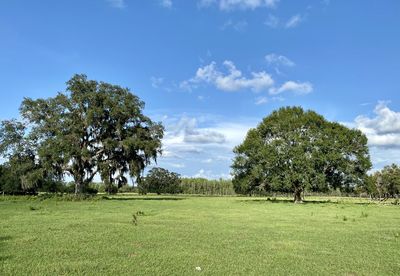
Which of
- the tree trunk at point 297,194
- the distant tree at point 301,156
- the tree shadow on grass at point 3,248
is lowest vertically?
the tree shadow on grass at point 3,248

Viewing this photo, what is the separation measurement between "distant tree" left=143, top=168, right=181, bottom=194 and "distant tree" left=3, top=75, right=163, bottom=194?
8809cm

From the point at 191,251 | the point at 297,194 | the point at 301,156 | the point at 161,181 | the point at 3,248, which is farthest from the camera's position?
the point at 161,181

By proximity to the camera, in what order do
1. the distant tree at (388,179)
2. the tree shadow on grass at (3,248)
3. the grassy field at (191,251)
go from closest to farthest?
the grassy field at (191,251) → the tree shadow on grass at (3,248) → the distant tree at (388,179)

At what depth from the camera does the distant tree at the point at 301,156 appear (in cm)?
5041

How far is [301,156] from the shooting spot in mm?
50125

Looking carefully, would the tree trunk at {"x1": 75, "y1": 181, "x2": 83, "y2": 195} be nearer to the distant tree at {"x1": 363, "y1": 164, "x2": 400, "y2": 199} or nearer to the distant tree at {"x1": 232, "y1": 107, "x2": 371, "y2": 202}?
the distant tree at {"x1": 232, "y1": 107, "x2": 371, "y2": 202}

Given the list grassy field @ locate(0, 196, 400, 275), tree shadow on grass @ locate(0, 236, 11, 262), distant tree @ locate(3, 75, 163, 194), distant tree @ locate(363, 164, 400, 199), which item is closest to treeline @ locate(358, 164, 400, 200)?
distant tree @ locate(363, 164, 400, 199)

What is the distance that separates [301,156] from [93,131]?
2548cm

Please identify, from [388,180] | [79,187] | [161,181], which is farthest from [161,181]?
[79,187]

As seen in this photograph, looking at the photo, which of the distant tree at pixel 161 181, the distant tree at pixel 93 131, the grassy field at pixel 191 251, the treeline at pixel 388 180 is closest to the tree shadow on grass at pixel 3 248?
the grassy field at pixel 191 251

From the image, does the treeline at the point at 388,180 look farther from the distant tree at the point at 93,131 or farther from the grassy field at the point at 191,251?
the grassy field at the point at 191,251

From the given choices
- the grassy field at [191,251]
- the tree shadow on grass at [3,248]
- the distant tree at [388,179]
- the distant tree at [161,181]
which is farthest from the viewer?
the distant tree at [161,181]

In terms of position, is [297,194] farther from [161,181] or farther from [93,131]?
[161,181]

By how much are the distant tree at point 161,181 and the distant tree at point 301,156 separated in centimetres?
8885
